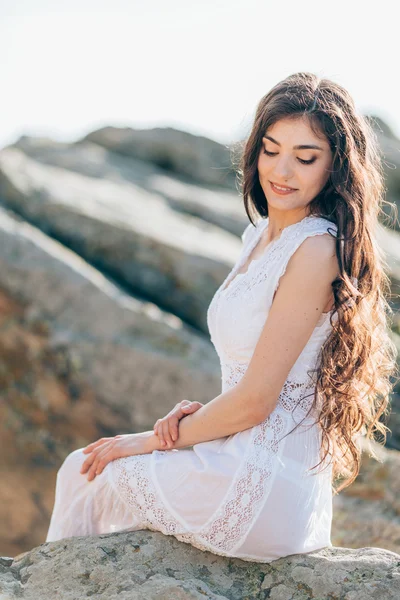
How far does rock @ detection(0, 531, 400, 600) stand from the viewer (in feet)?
8.51

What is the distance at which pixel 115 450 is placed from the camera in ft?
9.96

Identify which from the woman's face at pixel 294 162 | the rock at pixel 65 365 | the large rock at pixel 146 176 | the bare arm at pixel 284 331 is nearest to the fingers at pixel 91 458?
the bare arm at pixel 284 331

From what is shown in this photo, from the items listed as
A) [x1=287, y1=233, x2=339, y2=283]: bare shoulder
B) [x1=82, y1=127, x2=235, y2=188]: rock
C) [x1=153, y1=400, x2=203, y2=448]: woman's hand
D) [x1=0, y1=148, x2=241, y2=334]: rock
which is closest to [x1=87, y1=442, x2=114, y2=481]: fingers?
[x1=153, y1=400, x2=203, y2=448]: woman's hand

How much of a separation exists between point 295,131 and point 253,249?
722 millimetres

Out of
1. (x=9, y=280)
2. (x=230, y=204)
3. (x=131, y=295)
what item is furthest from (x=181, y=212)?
(x=9, y=280)

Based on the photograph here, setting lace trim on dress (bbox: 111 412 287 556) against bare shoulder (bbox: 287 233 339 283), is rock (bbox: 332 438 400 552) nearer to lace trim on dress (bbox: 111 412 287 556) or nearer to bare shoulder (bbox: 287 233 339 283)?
lace trim on dress (bbox: 111 412 287 556)

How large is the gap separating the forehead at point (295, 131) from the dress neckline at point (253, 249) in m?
0.32

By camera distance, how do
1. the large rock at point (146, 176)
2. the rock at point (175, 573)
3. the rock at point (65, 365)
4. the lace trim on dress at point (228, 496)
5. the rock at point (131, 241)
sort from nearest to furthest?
the rock at point (175, 573) < the lace trim on dress at point (228, 496) < the rock at point (65, 365) < the rock at point (131, 241) < the large rock at point (146, 176)

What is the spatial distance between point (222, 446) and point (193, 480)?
0.67ft

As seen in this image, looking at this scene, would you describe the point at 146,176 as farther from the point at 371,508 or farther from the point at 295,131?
the point at 295,131

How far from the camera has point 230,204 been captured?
10461 mm

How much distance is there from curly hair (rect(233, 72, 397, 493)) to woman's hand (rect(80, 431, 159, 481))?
2.39 ft

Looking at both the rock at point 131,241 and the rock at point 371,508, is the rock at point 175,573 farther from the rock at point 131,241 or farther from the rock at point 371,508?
the rock at point 131,241

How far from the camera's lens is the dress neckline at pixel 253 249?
119 inches
